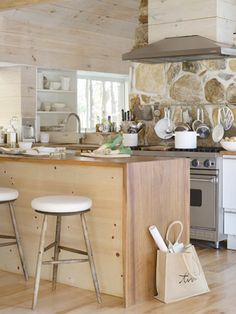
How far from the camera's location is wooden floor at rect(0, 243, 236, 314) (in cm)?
376

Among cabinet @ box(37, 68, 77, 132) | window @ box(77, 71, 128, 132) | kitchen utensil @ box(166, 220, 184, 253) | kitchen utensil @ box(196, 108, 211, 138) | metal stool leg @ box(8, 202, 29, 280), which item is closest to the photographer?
kitchen utensil @ box(166, 220, 184, 253)

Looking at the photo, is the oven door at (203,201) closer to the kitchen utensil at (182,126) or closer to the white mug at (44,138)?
the kitchen utensil at (182,126)

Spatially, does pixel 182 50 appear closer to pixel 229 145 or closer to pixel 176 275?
pixel 229 145

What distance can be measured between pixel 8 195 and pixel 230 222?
223cm

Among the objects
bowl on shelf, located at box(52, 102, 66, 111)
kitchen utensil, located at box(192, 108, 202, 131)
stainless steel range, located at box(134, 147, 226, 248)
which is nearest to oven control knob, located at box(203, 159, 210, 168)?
stainless steel range, located at box(134, 147, 226, 248)

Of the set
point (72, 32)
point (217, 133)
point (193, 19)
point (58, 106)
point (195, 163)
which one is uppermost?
point (72, 32)

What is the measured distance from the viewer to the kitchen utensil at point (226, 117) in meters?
6.07

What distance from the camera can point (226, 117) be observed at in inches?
240

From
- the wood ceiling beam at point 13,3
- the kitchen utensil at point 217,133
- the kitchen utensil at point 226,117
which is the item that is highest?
the wood ceiling beam at point 13,3

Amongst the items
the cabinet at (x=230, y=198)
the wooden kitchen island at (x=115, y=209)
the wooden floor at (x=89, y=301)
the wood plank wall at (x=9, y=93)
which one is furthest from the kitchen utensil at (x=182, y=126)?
the wood plank wall at (x=9, y=93)

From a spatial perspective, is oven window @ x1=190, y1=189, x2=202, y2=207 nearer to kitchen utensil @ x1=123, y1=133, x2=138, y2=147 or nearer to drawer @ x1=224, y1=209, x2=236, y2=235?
drawer @ x1=224, y1=209, x2=236, y2=235

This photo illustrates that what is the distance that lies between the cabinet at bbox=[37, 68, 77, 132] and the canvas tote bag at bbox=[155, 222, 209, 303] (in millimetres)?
4588

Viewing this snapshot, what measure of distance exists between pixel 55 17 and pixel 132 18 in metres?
1.47

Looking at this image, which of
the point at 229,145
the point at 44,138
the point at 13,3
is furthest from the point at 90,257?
the point at 44,138
